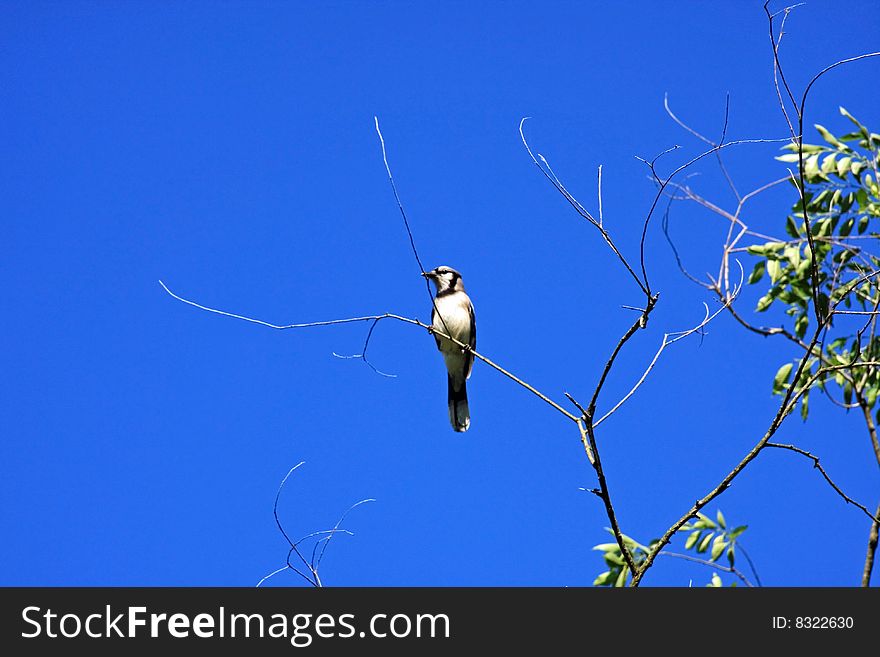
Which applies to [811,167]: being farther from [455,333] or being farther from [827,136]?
[455,333]

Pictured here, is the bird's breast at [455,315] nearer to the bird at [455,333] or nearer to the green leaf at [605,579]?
the bird at [455,333]

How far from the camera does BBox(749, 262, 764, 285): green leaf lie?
16.5 ft

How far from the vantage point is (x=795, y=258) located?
14.8 feet

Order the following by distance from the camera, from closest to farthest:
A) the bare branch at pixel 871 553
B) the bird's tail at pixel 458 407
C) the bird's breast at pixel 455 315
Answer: the bare branch at pixel 871 553
the bird's breast at pixel 455 315
the bird's tail at pixel 458 407

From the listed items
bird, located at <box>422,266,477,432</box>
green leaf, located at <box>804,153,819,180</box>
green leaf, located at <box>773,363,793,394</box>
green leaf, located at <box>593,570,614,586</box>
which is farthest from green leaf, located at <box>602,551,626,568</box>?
bird, located at <box>422,266,477,432</box>

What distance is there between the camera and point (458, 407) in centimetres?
828

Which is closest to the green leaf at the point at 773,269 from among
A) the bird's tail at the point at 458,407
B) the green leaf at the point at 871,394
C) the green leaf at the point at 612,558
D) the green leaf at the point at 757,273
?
the green leaf at the point at 757,273

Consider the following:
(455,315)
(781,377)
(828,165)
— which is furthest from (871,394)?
(455,315)

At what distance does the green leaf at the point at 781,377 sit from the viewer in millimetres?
4945

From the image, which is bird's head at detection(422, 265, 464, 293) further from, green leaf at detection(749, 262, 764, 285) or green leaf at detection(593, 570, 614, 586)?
green leaf at detection(593, 570, 614, 586)

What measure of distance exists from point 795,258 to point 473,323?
4137 millimetres

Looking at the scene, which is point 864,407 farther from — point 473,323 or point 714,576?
point 473,323

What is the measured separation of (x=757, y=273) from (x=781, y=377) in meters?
0.57
